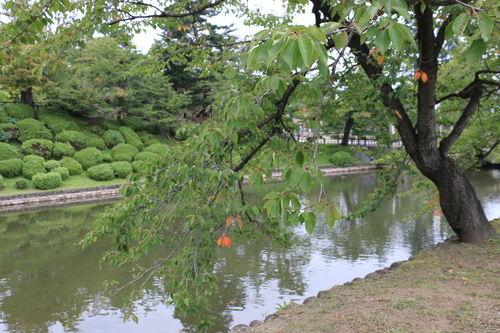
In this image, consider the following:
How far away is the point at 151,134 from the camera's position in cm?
2339

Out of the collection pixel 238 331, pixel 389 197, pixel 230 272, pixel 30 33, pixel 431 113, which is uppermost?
pixel 30 33

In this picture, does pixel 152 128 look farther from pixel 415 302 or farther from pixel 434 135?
pixel 415 302

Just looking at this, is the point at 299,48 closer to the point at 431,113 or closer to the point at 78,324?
the point at 431,113

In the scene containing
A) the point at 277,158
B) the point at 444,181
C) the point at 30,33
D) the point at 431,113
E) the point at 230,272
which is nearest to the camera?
the point at 277,158

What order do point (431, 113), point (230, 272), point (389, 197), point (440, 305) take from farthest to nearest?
1. point (230, 272)
2. point (389, 197)
3. point (431, 113)
4. point (440, 305)

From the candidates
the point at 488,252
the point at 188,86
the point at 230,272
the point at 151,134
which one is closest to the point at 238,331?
the point at 230,272

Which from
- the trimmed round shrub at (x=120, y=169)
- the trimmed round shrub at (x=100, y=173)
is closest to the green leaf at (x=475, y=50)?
the trimmed round shrub at (x=100, y=173)

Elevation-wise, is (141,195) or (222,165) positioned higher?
(222,165)

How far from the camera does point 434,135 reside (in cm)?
463

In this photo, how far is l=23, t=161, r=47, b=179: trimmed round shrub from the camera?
14.7m

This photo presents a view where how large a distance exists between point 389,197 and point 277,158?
13.9 feet

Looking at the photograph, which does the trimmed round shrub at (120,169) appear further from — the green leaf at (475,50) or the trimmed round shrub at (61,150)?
the green leaf at (475,50)

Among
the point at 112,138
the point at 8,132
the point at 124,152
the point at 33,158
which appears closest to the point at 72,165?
the point at 33,158

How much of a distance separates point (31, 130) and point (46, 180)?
13.7ft
